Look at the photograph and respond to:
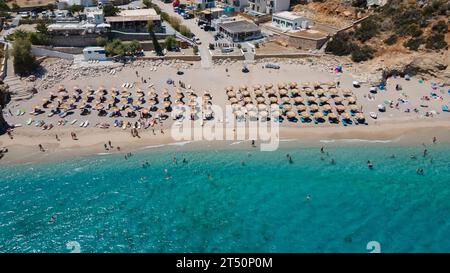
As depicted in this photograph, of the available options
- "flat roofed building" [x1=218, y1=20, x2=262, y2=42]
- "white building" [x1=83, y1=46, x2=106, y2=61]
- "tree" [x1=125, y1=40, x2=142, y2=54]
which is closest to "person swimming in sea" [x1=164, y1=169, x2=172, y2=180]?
"tree" [x1=125, y1=40, x2=142, y2=54]

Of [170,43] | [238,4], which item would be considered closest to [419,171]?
[170,43]

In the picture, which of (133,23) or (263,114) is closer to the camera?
(263,114)

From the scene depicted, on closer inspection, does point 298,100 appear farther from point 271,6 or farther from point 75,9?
point 75,9

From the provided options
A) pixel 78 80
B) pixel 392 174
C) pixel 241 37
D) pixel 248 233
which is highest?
pixel 241 37

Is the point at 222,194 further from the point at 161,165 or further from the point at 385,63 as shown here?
the point at 385,63

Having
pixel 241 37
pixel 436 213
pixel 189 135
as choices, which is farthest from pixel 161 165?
pixel 241 37

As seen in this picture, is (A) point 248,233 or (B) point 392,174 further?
(B) point 392,174
